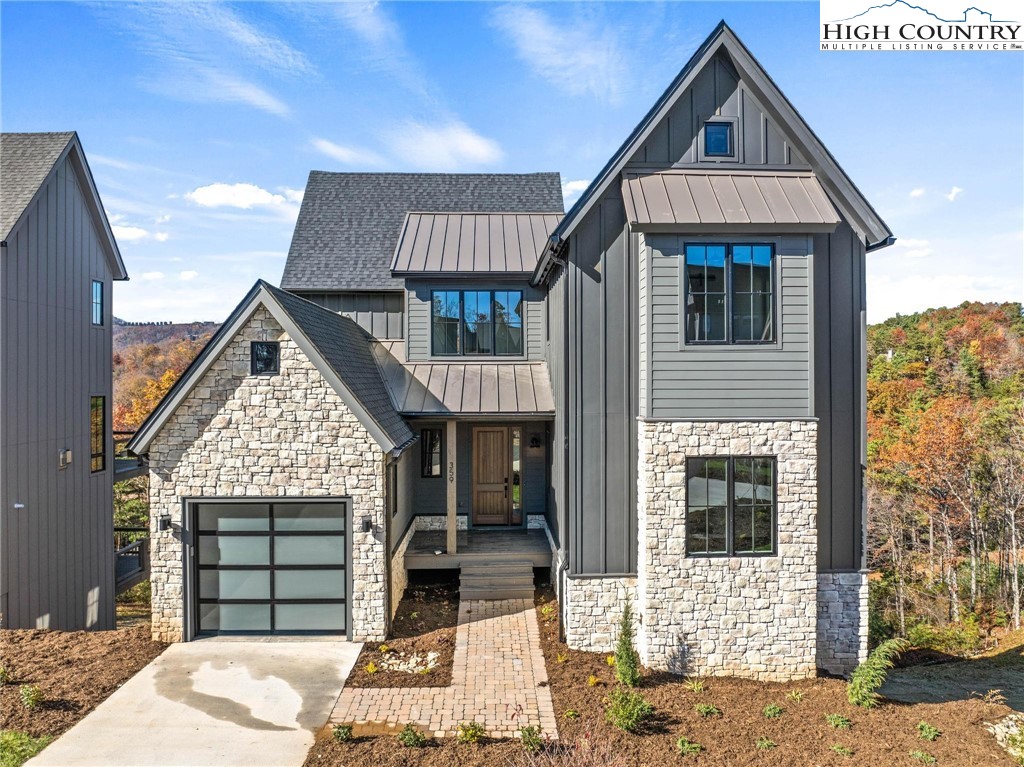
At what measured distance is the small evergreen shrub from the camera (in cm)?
641

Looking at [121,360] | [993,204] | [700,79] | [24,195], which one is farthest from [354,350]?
[121,360]

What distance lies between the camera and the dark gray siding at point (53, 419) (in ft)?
35.2

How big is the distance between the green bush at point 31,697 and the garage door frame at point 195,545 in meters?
2.13

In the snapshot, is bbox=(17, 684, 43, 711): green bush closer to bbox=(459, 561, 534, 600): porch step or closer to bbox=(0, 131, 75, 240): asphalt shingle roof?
bbox=(459, 561, 534, 600): porch step

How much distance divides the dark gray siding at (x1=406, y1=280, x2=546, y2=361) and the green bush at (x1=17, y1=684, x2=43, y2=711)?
8.59 meters

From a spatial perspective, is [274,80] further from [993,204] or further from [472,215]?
[993,204]

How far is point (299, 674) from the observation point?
8.29 meters

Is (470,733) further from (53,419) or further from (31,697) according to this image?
(53,419)

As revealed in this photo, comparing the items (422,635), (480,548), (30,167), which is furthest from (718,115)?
(30,167)

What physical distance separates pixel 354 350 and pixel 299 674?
238 inches

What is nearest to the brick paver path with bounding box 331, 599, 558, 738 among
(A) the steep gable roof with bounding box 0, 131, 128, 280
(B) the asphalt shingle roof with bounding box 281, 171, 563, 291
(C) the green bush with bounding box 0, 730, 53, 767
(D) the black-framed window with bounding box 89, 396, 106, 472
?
(C) the green bush with bounding box 0, 730, 53, 767

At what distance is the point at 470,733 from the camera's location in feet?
21.5

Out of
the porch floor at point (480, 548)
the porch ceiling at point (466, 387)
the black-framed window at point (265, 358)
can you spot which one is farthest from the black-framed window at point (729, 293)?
the black-framed window at point (265, 358)

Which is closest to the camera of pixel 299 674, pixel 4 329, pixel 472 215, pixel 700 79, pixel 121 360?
pixel 299 674
